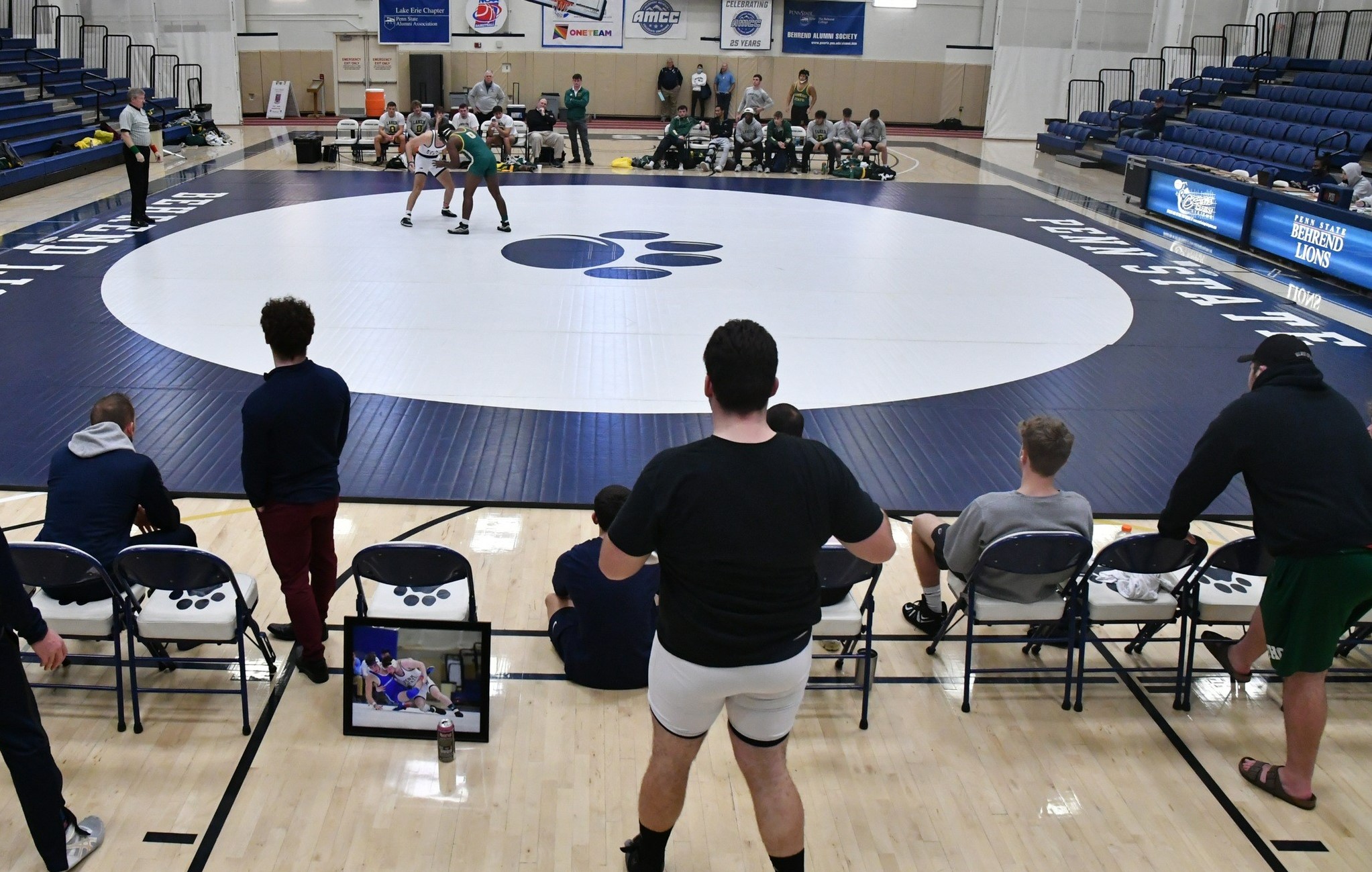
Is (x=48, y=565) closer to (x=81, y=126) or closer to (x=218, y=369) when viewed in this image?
(x=218, y=369)

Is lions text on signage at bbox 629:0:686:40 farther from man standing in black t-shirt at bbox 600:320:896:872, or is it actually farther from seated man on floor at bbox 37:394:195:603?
man standing in black t-shirt at bbox 600:320:896:872

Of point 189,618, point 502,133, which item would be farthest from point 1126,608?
point 502,133

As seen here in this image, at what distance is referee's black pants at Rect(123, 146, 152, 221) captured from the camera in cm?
1359

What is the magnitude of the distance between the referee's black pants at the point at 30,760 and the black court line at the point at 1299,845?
157 inches

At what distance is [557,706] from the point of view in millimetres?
4645

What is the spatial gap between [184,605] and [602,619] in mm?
1641

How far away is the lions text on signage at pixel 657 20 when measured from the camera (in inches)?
1193

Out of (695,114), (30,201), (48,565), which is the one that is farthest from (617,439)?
(695,114)

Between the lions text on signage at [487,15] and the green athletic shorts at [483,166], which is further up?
the lions text on signage at [487,15]

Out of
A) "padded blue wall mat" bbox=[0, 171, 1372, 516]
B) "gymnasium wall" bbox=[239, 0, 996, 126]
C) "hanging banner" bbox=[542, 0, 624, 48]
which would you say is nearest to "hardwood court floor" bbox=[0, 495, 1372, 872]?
"padded blue wall mat" bbox=[0, 171, 1372, 516]

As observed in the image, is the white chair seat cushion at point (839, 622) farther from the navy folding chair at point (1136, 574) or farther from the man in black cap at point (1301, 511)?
the man in black cap at point (1301, 511)

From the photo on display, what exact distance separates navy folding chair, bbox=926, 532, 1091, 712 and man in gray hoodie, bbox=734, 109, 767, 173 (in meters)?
17.9

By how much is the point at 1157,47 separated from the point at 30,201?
86.0 feet

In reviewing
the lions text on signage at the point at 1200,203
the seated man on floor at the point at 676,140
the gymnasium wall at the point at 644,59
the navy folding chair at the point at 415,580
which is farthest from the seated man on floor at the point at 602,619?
the gymnasium wall at the point at 644,59
